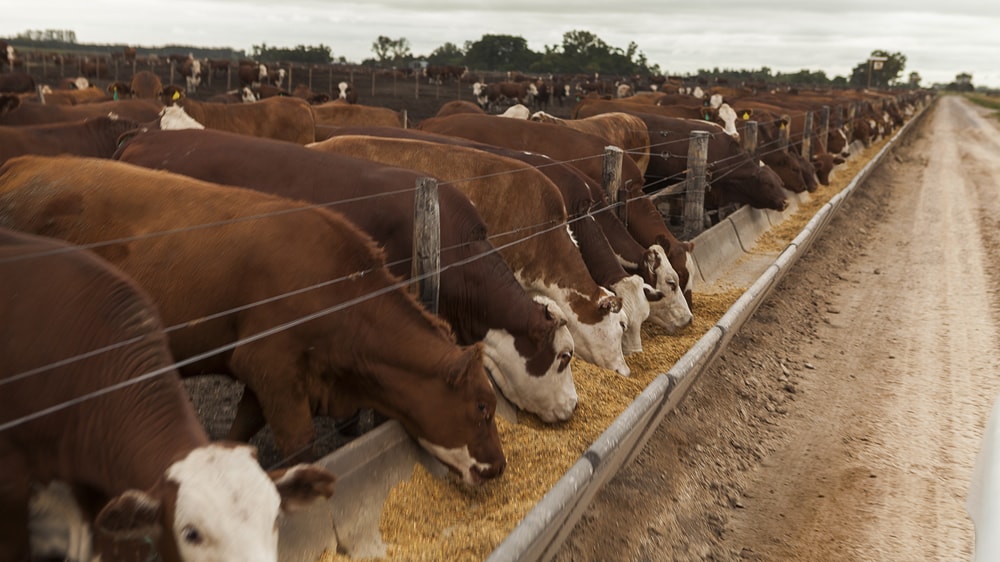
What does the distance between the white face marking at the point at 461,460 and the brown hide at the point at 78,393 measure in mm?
1556

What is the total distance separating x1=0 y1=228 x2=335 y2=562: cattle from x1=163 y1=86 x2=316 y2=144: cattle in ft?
27.7

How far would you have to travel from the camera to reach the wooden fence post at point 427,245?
4922 mm

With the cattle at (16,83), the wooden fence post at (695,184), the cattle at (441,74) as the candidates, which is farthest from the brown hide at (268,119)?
the cattle at (441,74)

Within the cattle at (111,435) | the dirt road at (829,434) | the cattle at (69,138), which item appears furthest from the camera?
the cattle at (69,138)

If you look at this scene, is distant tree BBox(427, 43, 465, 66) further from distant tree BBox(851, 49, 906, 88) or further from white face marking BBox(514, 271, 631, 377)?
white face marking BBox(514, 271, 631, 377)

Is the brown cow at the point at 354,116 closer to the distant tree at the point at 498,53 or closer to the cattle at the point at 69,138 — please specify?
the cattle at the point at 69,138

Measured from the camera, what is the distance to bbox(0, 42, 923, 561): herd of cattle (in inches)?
118

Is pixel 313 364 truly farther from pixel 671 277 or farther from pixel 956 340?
pixel 956 340

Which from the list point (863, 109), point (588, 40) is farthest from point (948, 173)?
point (588, 40)

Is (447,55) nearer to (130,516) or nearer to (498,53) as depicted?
(498,53)

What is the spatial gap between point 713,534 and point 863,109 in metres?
30.7

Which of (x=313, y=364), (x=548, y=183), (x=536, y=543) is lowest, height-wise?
(x=536, y=543)

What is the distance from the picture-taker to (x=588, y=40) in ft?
345

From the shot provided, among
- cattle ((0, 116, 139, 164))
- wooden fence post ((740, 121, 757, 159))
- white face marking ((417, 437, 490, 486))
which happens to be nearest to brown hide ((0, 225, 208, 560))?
white face marking ((417, 437, 490, 486))
